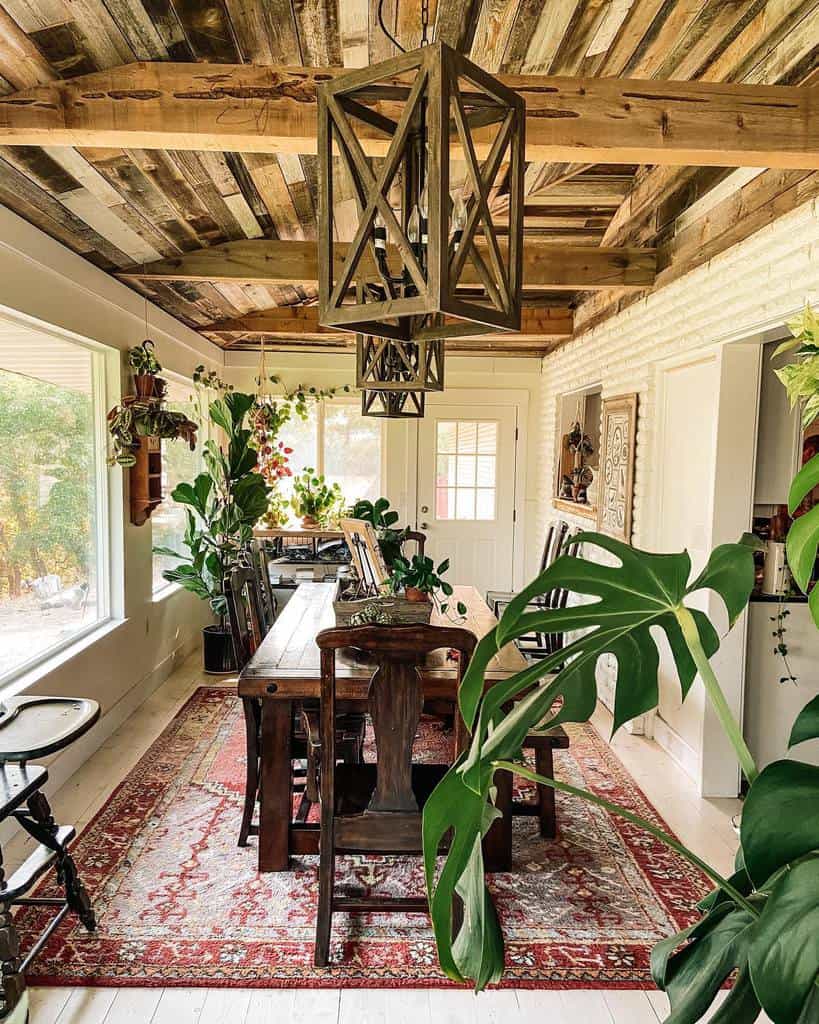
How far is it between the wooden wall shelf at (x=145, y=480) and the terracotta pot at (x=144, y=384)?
252mm

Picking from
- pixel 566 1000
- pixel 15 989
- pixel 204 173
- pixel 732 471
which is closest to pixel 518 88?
pixel 204 173

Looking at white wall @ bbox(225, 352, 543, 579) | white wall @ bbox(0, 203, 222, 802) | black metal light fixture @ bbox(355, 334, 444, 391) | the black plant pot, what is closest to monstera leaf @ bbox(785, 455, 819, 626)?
black metal light fixture @ bbox(355, 334, 444, 391)

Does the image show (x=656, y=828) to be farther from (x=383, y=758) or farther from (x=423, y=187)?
(x=383, y=758)

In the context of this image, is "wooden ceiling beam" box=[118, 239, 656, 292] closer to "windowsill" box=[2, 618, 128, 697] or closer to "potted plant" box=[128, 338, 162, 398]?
"potted plant" box=[128, 338, 162, 398]

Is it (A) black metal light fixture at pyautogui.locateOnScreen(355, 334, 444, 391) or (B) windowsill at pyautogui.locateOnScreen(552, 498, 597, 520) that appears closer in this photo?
(A) black metal light fixture at pyautogui.locateOnScreen(355, 334, 444, 391)

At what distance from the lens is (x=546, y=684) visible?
3.31ft

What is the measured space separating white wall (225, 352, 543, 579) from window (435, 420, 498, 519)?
0.25m

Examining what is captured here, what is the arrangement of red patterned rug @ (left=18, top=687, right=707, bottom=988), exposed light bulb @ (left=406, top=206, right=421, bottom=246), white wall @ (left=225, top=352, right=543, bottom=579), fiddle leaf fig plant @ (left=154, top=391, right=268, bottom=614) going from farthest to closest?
white wall @ (left=225, top=352, right=543, bottom=579) < fiddle leaf fig plant @ (left=154, top=391, right=268, bottom=614) < red patterned rug @ (left=18, top=687, right=707, bottom=988) < exposed light bulb @ (left=406, top=206, right=421, bottom=246)

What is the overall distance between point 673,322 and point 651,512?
3.32ft

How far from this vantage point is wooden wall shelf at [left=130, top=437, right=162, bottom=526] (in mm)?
4426

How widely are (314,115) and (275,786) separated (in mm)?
2207

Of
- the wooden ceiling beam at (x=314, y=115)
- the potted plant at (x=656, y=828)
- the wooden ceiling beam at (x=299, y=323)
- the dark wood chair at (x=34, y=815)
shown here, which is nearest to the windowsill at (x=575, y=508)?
the wooden ceiling beam at (x=299, y=323)

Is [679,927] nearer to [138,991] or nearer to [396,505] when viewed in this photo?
[138,991]

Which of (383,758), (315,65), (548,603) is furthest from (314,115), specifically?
(548,603)
